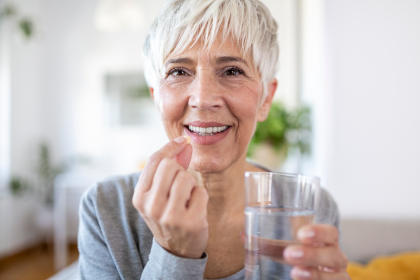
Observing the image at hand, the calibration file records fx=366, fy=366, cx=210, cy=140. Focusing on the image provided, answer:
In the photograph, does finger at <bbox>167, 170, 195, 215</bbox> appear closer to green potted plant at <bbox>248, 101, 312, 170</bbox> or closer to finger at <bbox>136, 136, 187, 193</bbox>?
finger at <bbox>136, 136, 187, 193</bbox>

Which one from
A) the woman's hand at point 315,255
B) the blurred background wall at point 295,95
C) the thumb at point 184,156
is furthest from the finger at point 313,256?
the blurred background wall at point 295,95

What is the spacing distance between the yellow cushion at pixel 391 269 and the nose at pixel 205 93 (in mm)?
884

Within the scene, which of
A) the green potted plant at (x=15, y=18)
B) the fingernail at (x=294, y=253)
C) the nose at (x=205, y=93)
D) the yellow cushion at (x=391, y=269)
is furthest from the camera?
the green potted plant at (x=15, y=18)

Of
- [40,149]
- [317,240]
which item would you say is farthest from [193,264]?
[40,149]

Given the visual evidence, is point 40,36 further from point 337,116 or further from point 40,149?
point 337,116

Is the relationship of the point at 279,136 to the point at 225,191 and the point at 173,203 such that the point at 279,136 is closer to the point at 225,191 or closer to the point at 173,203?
the point at 225,191

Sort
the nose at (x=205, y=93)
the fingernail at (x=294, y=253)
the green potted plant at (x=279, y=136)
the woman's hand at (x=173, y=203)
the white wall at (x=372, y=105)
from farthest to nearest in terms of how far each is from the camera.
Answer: the green potted plant at (x=279, y=136)
the white wall at (x=372, y=105)
the nose at (x=205, y=93)
the woman's hand at (x=173, y=203)
the fingernail at (x=294, y=253)

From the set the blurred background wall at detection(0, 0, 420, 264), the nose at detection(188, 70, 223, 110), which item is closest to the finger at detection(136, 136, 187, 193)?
the nose at detection(188, 70, 223, 110)

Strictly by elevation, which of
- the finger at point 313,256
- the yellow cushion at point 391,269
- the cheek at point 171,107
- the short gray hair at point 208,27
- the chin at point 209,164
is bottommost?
the yellow cushion at point 391,269

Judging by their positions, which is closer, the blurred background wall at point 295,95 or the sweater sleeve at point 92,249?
the sweater sleeve at point 92,249

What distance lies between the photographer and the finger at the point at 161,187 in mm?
581

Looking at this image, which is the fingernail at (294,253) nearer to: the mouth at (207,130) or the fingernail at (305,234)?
the fingernail at (305,234)

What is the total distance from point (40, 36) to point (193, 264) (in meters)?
5.00

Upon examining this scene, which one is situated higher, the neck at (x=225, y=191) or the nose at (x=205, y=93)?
the nose at (x=205, y=93)
